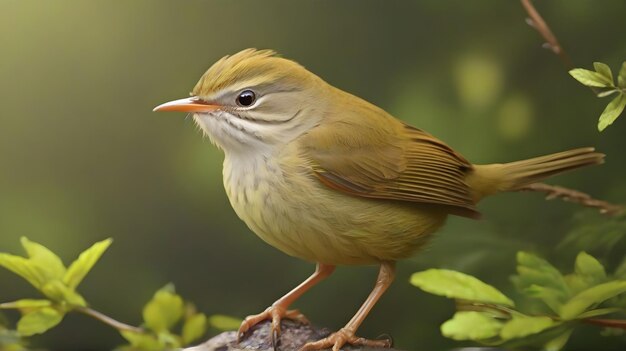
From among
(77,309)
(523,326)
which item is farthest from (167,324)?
(523,326)

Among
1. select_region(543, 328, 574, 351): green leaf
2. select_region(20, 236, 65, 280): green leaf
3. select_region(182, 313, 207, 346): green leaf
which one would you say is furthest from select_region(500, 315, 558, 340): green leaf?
select_region(20, 236, 65, 280): green leaf

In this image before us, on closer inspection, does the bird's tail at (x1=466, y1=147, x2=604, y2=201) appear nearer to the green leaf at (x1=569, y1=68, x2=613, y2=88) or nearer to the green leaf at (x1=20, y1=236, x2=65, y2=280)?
the green leaf at (x1=569, y1=68, x2=613, y2=88)

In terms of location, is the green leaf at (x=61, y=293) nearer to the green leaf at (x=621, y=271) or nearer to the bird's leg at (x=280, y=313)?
the bird's leg at (x=280, y=313)

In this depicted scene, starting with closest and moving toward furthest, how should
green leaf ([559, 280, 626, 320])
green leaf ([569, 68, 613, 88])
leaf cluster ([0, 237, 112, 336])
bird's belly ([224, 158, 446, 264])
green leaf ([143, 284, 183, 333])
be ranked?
1. bird's belly ([224, 158, 446, 264])
2. green leaf ([559, 280, 626, 320])
3. green leaf ([569, 68, 613, 88])
4. leaf cluster ([0, 237, 112, 336])
5. green leaf ([143, 284, 183, 333])

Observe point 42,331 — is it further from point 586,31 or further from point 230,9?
point 586,31

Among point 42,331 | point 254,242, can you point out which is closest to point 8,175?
point 42,331

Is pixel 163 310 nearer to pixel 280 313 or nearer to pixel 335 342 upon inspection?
pixel 280 313
